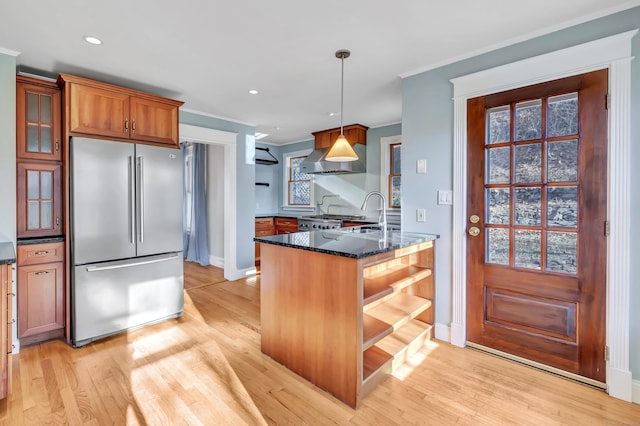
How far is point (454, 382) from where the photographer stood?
205 cm

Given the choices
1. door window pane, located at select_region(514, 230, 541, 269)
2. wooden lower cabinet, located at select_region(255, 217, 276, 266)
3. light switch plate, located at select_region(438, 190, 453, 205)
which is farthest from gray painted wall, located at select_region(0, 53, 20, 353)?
door window pane, located at select_region(514, 230, 541, 269)

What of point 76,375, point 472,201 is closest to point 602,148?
point 472,201

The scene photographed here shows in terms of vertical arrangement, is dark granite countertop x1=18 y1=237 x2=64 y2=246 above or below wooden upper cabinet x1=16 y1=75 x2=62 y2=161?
below

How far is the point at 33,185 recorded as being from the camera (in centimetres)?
267

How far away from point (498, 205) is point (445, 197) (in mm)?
400

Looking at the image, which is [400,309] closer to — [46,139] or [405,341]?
[405,341]

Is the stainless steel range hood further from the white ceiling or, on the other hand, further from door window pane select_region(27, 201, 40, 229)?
door window pane select_region(27, 201, 40, 229)

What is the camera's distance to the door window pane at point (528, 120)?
2193mm

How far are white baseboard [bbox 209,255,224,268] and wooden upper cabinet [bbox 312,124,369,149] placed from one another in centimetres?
269

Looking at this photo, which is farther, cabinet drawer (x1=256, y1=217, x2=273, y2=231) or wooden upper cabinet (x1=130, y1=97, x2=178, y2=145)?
cabinet drawer (x1=256, y1=217, x2=273, y2=231)

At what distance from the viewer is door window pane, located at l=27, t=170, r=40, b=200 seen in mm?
2643

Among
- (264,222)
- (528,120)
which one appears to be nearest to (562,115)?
(528,120)

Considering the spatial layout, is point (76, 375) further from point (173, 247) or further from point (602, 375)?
point (602, 375)

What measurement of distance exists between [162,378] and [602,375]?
9.56ft
